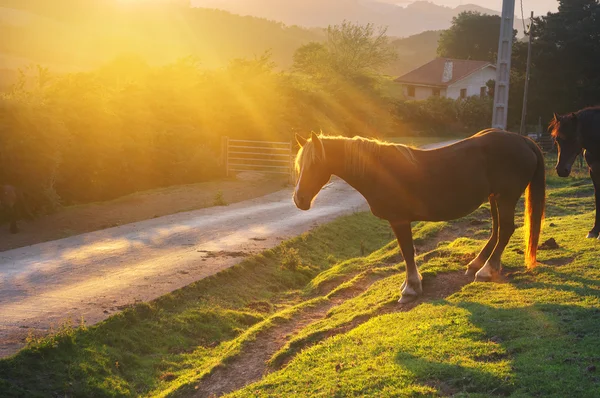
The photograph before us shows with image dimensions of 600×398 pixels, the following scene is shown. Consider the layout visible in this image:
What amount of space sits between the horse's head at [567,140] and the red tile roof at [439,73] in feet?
182

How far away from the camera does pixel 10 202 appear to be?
13.8 m

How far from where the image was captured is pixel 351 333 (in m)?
6.77

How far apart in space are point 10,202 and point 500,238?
10.7m

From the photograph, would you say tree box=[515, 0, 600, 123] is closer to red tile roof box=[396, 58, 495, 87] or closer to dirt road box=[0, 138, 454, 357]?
red tile roof box=[396, 58, 495, 87]

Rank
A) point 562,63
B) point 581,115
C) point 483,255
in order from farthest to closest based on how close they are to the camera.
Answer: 1. point 562,63
2. point 581,115
3. point 483,255

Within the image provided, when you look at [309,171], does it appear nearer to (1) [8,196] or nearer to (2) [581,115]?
(2) [581,115]

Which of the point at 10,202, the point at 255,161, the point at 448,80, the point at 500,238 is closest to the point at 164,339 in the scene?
the point at 500,238

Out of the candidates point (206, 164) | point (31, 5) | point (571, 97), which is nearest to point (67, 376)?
point (206, 164)

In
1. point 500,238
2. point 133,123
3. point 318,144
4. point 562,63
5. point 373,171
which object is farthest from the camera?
point 562,63

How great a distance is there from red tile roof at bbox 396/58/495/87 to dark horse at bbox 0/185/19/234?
180 feet

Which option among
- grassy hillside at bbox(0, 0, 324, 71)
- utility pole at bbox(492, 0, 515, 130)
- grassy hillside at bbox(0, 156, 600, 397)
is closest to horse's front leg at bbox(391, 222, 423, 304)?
grassy hillside at bbox(0, 156, 600, 397)

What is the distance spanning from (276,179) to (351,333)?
17603 millimetres

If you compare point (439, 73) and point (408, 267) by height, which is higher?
point (439, 73)

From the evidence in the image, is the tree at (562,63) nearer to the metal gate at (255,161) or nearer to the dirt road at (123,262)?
the metal gate at (255,161)
